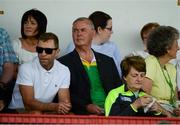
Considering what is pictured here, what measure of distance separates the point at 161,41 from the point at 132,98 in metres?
0.81

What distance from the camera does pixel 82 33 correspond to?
13.0 ft

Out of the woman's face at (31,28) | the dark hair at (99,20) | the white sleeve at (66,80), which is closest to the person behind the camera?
the white sleeve at (66,80)

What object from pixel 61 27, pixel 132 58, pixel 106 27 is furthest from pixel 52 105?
pixel 61 27

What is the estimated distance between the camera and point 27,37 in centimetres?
424

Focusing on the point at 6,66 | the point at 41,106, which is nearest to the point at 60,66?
the point at 41,106

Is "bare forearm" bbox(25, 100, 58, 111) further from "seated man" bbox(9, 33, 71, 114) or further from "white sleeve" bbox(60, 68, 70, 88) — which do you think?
"white sleeve" bbox(60, 68, 70, 88)

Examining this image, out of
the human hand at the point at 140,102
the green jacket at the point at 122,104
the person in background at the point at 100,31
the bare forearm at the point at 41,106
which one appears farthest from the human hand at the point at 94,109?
the person in background at the point at 100,31

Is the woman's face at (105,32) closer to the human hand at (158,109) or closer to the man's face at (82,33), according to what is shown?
the man's face at (82,33)

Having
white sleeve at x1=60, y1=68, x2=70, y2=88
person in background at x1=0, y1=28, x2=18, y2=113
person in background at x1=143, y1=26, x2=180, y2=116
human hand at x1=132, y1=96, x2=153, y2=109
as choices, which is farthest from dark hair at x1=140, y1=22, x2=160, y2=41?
human hand at x1=132, y1=96, x2=153, y2=109

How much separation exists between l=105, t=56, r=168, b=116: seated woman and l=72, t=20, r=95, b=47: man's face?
2.27 ft

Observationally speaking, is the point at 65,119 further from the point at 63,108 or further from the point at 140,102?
the point at 63,108

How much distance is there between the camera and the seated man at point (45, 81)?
351 cm

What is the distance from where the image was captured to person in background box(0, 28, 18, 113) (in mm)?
3742

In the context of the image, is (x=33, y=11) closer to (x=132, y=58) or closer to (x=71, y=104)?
(x=71, y=104)
